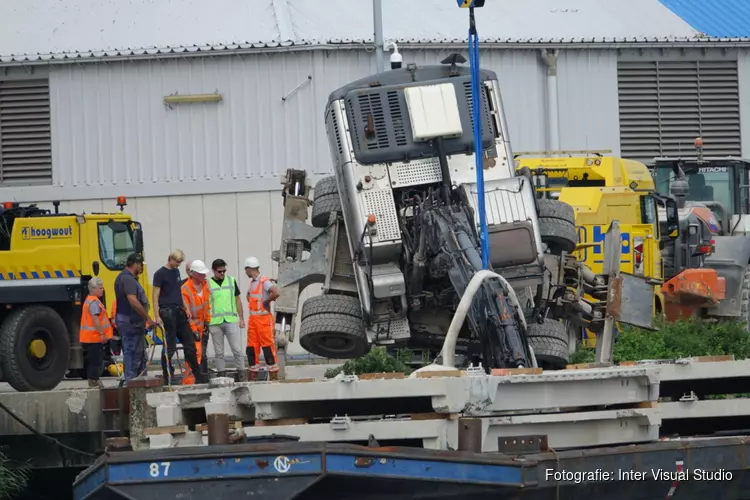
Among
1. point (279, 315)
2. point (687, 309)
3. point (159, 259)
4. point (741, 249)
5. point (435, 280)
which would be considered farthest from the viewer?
point (159, 259)

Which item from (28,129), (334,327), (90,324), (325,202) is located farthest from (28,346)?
(28,129)

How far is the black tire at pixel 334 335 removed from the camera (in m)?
13.0

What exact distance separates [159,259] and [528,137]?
22.3 ft

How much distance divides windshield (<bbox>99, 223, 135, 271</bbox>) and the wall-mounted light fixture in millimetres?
5258

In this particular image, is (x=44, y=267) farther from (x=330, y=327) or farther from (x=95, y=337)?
(x=330, y=327)

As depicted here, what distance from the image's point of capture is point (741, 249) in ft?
71.5

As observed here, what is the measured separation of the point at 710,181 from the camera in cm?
2367

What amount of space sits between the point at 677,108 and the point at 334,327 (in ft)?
53.3

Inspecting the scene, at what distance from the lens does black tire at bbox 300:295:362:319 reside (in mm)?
13148

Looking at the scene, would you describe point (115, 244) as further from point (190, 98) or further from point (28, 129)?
point (28, 129)

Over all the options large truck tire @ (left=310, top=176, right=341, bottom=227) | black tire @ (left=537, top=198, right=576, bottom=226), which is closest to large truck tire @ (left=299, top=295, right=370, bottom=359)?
large truck tire @ (left=310, top=176, right=341, bottom=227)

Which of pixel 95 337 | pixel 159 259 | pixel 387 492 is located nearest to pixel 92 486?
pixel 387 492

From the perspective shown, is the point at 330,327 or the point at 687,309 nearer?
the point at 330,327

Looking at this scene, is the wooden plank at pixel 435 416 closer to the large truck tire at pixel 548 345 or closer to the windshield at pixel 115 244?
the large truck tire at pixel 548 345
